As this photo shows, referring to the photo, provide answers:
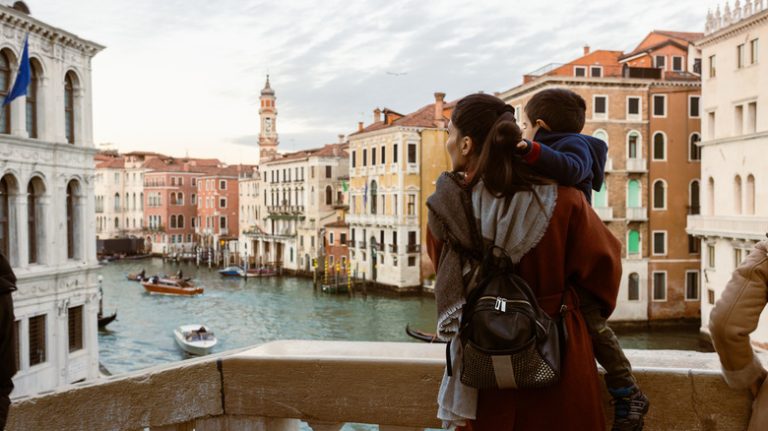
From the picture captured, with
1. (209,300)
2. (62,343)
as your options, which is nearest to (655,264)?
(62,343)

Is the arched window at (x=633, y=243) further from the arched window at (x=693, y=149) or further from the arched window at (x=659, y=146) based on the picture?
the arched window at (x=693, y=149)

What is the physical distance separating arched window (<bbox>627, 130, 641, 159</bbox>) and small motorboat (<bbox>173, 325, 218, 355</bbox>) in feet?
45.2

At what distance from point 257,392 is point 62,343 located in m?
11.7

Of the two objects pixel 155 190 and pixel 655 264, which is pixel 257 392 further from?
pixel 155 190

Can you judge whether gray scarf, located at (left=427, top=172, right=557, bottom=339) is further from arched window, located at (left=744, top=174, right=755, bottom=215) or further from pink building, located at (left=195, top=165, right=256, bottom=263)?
pink building, located at (left=195, top=165, right=256, bottom=263)

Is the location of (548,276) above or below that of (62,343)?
above

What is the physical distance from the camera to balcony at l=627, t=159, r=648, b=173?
72.0ft

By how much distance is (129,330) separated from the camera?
24.9 m

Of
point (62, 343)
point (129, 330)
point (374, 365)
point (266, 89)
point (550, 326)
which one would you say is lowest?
point (129, 330)

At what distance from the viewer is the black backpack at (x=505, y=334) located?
1399mm

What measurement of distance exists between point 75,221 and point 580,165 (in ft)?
43.3

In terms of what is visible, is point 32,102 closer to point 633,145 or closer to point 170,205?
point 633,145

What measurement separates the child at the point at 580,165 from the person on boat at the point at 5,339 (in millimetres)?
1506

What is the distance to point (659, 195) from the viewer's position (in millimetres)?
22250
